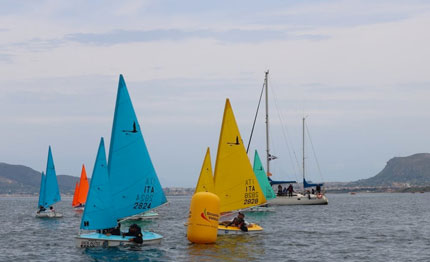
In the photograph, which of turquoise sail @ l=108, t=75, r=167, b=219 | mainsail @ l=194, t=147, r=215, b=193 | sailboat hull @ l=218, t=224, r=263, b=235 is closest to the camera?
turquoise sail @ l=108, t=75, r=167, b=219

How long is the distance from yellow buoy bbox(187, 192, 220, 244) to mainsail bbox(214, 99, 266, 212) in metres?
5.00

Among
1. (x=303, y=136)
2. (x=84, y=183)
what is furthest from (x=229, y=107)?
(x=303, y=136)

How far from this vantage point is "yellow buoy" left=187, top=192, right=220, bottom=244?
38094mm

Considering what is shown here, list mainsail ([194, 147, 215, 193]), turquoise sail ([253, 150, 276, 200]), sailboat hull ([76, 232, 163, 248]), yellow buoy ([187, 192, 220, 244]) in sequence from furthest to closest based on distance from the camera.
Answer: turquoise sail ([253, 150, 276, 200])
mainsail ([194, 147, 215, 193])
yellow buoy ([187, 192, 220, 244])
sailboat hull ([76, 232, 163, 248])

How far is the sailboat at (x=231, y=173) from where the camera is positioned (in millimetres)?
43906

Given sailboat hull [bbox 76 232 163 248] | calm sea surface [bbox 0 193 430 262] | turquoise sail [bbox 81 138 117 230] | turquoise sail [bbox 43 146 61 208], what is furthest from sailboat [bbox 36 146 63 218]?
turquoise sail [bbox 81 138 117 230]

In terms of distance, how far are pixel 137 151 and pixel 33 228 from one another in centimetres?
2875

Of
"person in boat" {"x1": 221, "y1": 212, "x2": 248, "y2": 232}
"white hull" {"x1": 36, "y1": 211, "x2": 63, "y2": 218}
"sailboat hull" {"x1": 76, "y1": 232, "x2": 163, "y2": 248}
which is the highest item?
"white hull" {"x1": 36, "y1": 211, "x2": 63, "y2": 218}

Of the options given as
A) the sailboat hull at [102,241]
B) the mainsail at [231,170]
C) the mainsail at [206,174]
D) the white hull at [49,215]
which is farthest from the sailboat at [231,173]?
the white hull at [49,215]

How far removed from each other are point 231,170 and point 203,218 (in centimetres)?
682

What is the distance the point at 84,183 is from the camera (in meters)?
92.9

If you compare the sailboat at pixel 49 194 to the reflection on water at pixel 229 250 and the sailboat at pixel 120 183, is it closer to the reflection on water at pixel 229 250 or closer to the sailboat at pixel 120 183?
the reflection on water at pixel 229 250

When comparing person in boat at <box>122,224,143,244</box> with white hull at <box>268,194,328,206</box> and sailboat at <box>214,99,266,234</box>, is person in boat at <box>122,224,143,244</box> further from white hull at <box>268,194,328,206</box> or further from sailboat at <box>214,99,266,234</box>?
white hull at <box>268,194,328,206</box>

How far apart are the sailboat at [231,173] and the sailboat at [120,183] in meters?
6.21
